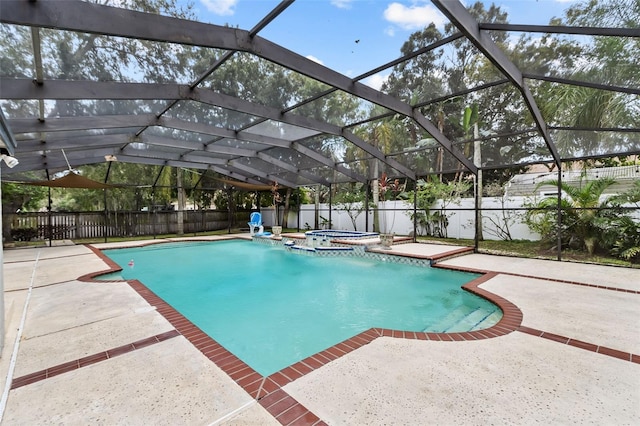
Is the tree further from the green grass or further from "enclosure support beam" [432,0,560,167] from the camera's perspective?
"enclosure support beam" [432,0,560,167]

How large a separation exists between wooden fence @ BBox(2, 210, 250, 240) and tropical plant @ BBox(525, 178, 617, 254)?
1493 centimetres

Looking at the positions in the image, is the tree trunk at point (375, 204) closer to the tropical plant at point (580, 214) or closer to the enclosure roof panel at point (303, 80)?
the enclosure roof panel at point (303, 80)

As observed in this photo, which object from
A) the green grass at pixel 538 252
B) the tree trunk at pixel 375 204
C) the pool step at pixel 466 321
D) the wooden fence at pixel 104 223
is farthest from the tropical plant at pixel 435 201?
the wooden fence at pixel 104 223

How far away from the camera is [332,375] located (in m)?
2.37

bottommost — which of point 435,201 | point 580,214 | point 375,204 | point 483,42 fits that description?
point 580,214

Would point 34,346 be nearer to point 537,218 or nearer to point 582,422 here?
point 582,422

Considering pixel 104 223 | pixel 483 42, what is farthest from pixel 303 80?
pixel 104 223

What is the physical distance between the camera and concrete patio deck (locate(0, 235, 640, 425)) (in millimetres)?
1915

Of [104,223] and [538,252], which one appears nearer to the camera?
[538,252]

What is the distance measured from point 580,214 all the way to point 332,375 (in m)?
9.10

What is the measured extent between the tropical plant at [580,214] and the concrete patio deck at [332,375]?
4.87 m

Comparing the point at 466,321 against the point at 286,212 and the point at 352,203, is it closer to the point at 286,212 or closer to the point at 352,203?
the point at 352,203

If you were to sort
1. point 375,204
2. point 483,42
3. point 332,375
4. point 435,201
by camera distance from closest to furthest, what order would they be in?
point 332,375 → point 483,42 → point 435,201 → point 375,204

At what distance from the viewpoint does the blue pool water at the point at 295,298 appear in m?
3.77
